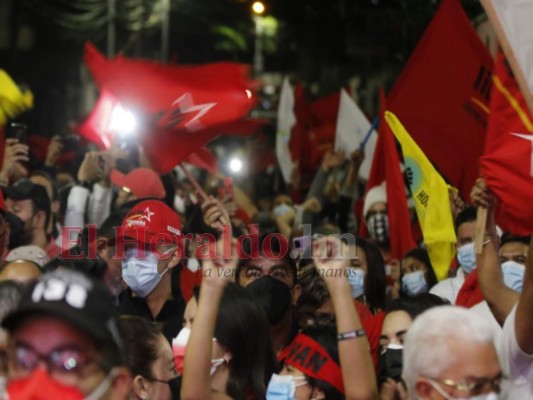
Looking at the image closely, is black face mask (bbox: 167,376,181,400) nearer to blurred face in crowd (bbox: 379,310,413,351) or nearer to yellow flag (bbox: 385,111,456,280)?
blurred face in crowd (bbox: 379,310,413,351)

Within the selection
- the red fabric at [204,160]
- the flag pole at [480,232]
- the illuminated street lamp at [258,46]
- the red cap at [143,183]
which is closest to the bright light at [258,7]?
the red cap at [143,183]

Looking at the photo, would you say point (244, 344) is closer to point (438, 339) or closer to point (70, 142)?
point (438, 339)

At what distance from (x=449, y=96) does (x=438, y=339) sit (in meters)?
5.48

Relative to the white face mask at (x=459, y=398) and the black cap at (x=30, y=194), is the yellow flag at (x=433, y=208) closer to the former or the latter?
the black cap at (x=30, y=194)

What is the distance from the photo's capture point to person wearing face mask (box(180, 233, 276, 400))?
479 centimetres

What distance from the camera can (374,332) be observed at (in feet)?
19.7

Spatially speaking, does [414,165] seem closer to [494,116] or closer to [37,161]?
[494,116]

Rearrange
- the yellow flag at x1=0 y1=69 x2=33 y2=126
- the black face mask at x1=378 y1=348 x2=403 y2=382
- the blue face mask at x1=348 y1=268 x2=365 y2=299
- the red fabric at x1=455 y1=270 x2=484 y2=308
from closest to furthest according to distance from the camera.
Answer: the black face mask at x1=378 y1=348 x2=403 y2=382 < the red fabric at x1=455 y1=270 x2=484 y2=308 < the blue face mask at x1=348 y1=268 x2=365 y2=299 < the yellow flag at x1=0 y1=69 x2=33 y2=126

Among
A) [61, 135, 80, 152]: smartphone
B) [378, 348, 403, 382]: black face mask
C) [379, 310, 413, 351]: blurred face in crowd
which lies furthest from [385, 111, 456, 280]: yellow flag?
[61, 135, 80, 152]: smartphone

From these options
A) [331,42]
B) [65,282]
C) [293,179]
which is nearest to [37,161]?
[293,179]

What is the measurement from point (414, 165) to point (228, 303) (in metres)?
3.02

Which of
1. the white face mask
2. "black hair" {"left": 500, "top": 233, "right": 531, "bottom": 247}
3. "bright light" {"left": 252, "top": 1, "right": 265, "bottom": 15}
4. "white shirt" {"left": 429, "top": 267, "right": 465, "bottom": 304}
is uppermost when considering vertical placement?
"bright light" {"left": 252, "top": 1, "right": 265, "bottom": 15}

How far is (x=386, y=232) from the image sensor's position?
9781mm

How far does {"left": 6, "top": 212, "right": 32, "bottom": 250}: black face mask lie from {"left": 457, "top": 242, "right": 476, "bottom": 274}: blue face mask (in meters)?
3.09
